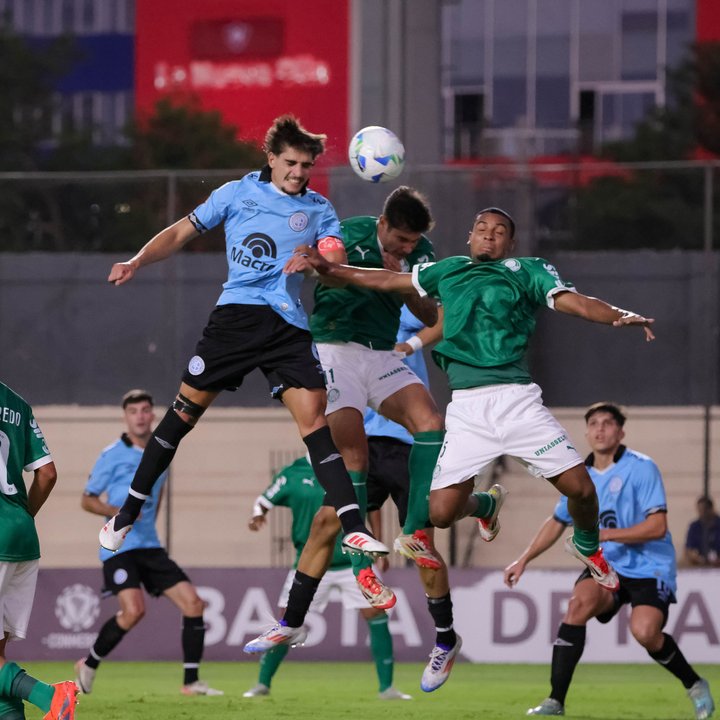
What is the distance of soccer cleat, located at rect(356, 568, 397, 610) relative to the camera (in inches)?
348

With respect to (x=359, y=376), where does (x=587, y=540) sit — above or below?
below

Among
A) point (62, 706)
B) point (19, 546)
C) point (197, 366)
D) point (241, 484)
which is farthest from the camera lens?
point (241, 484)

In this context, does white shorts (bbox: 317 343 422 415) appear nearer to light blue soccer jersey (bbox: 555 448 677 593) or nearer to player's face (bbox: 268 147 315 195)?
player's face (bbox: 268 147 315 195)

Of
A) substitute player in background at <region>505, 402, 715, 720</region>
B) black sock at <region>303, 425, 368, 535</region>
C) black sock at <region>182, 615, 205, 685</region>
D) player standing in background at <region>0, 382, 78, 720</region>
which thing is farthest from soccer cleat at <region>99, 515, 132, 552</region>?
black sock at <region>182, 615, 205, 685</region>

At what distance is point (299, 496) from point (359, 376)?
12.2ft

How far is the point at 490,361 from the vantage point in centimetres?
917

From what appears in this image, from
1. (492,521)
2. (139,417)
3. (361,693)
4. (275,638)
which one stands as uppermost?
(139,417)

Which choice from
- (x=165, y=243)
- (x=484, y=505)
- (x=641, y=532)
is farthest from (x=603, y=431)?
(x=165, y=243)

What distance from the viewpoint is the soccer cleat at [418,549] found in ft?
31.4

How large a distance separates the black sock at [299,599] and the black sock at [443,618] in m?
0.73

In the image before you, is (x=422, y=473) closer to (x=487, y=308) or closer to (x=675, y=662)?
(x=487, y=308)

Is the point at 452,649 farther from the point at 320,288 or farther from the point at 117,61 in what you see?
the point at 117,61

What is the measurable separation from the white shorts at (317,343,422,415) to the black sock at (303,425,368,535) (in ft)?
2.22

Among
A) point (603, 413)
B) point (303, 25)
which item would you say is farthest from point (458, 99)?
point (603, 413)
